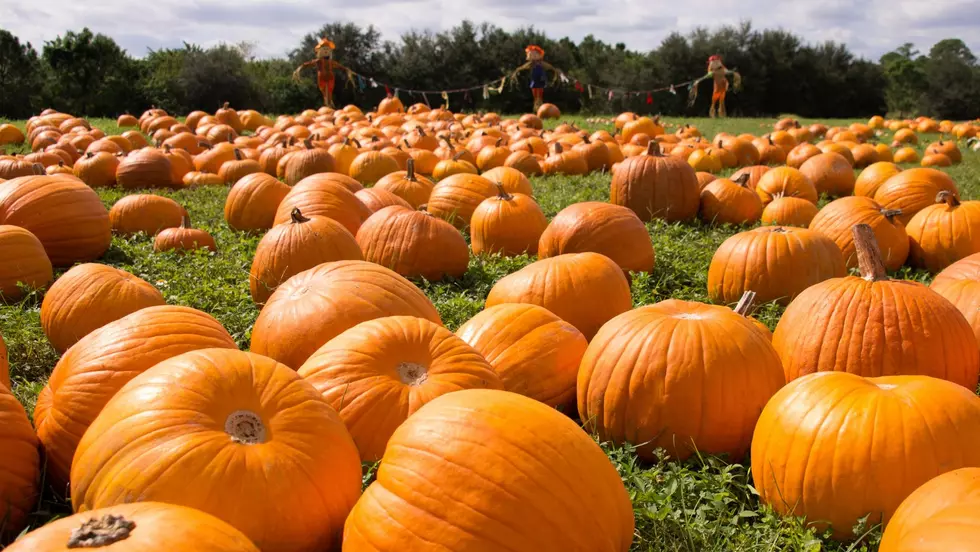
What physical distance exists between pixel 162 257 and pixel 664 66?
3180cm

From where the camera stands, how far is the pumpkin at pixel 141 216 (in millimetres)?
6898

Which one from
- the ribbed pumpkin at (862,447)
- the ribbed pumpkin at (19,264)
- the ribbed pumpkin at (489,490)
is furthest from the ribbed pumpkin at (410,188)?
the ribbed pumpkin at (489,490)

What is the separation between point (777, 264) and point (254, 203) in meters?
4.61

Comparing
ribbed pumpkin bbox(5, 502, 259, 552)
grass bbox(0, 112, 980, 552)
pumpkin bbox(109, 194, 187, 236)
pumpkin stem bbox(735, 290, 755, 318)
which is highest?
pumpkin bbox(109, 194, 187, 236)

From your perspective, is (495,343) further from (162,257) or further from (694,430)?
(162,257)

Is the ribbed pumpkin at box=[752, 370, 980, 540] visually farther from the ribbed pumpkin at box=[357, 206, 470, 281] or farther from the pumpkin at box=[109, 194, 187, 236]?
the pumpkin at box=[109, 194, 187, 236]

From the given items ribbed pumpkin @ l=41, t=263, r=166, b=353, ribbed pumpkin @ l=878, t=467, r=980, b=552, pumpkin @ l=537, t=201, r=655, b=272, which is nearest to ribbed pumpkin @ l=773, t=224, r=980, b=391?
ribbed pumpkin @ l=878, t=467, r=980, b=552

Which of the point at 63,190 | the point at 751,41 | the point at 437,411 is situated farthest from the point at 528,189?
the point at 751,41

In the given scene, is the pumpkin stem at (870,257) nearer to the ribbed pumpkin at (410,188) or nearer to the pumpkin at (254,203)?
the ribbed pumpkin at (410,188)

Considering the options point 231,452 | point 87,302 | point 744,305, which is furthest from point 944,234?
point 87,302

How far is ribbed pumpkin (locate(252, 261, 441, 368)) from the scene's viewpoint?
3418 mm

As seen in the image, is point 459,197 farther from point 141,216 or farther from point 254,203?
point 141,216

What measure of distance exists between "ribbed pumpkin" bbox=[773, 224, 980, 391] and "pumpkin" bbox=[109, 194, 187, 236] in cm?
546

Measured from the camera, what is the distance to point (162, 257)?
598cm
